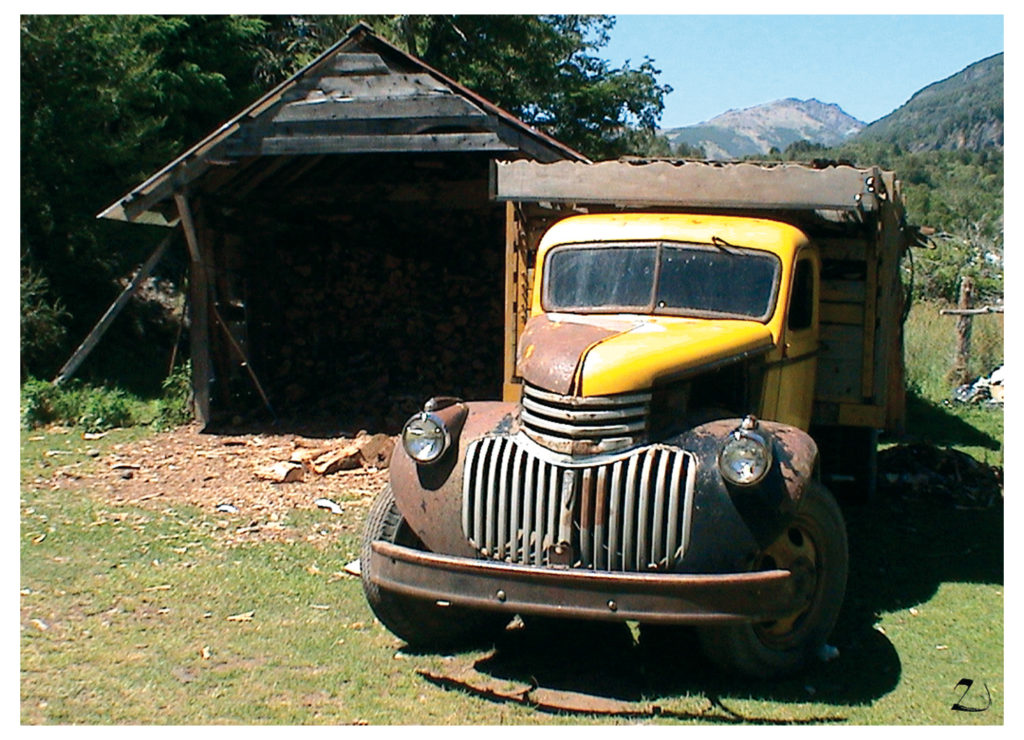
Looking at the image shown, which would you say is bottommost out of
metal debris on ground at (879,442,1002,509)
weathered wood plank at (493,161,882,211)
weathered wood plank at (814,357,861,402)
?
metal debris on ground at (879,442,1002,509)

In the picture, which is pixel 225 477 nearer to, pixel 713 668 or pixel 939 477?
Result: pixel 713 668

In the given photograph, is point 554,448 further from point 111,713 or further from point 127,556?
point 127,556

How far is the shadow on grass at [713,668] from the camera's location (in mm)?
5348

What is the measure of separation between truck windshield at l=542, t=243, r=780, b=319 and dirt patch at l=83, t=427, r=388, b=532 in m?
3.34

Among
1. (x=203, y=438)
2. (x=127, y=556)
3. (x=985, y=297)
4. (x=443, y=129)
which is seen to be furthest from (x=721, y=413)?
(x=985, y=297)

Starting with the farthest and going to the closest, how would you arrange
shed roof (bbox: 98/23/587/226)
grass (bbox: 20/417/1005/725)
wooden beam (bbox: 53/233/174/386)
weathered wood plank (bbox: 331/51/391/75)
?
wooden beam (bbox: 53/233/174/386) → weathered wood plank (bbox: 331/51/391/75) → shed roof (bbox: 98/23/587/226) → grass (bbox: 20/417/1005/725)

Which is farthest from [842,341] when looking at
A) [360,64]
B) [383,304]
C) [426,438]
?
[383,304]

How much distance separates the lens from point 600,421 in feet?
17.0

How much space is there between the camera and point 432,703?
5215 millimetres

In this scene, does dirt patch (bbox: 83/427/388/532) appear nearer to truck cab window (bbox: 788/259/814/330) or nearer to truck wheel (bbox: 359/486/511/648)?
truck wheel (bbox: 359/486/511/648)

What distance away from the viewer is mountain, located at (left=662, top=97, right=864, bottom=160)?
5281 inches

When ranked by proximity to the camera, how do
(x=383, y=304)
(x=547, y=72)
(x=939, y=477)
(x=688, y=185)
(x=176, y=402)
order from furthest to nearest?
(x=547, y=72)
(x=383, y=304)
(x=176, y=402)
(x=939, y=477)
(x=688, y=185)

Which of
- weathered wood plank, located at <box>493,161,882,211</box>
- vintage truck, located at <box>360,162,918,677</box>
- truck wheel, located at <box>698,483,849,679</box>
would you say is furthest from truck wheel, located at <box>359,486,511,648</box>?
weathered wood plank, located at <box>493,161,882,211</box>

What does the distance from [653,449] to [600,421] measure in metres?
0.28
